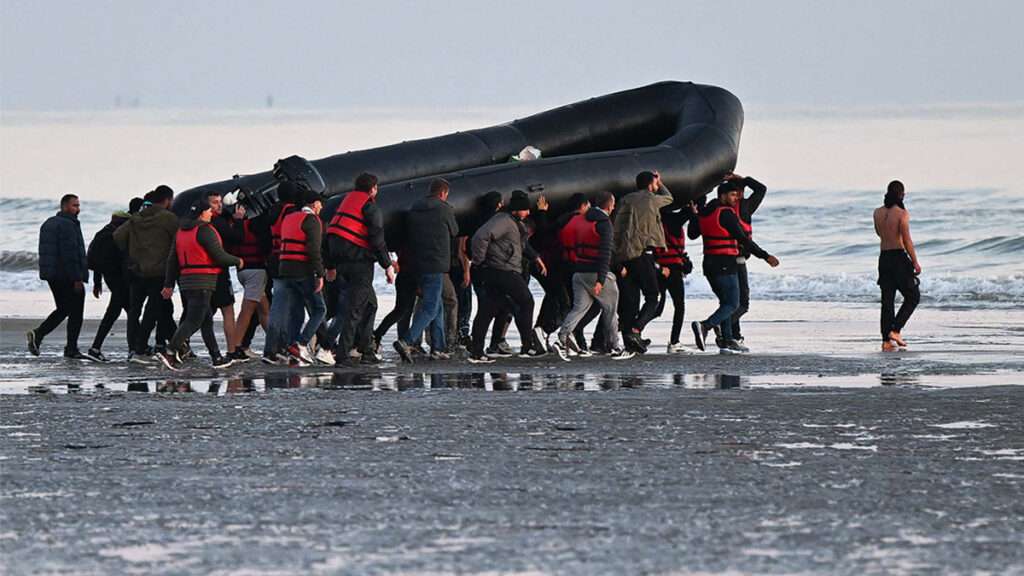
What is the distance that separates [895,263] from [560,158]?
339 centimetres

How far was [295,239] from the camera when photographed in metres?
16.0

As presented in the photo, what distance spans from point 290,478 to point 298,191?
752 cm

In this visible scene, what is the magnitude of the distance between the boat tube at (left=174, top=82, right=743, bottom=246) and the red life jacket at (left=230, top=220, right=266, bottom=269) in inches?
27.8

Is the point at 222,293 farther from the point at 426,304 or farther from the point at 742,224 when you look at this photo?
the point at 742,224

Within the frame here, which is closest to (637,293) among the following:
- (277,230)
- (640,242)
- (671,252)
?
(640,242)

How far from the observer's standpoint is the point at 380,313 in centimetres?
2670

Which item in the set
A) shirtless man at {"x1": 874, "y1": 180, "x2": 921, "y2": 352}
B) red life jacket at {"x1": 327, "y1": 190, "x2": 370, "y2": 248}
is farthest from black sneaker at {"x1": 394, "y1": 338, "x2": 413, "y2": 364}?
shirtless man at {"x1": 874, "y1": 180, "x2": 921, "y2": 352}

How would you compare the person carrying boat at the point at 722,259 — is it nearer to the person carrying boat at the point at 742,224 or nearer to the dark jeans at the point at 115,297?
the person carrying boat at the point at 742,224

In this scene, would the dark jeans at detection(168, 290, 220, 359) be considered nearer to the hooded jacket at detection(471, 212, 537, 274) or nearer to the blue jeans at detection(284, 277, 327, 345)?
the blue jeans at detection(284, 277, 327, 345)

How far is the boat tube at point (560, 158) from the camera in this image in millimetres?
18312

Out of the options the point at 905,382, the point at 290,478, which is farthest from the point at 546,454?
the point at 905,382

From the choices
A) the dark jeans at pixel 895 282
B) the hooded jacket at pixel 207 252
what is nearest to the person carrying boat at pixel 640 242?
the dark jeans at pixel 895 282

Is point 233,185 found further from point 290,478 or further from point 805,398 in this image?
point 290,478

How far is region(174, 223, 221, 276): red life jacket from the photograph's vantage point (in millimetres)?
15820
